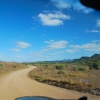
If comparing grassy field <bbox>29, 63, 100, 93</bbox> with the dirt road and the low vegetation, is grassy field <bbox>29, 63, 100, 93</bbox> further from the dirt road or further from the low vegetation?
the dirt road

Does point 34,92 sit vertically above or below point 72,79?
below

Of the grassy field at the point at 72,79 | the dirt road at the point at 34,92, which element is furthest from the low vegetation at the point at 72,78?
the dirt road at the point at 34,92

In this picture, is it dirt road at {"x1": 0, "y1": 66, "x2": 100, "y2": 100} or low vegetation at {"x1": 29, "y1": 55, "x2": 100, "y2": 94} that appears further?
low vegetation at {"x1": 29, "y1": 55, "x2": 100, "y2": 94}

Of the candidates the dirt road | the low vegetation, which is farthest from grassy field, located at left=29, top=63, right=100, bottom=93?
the dirt road

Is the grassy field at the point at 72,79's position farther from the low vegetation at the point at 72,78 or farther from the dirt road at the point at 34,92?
the dirt road at the point at 34,92

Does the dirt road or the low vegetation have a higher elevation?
the low vegetation

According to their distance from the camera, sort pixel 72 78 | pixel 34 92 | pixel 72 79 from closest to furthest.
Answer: pixel 34 92, pixel 72 79, pixel 72 78

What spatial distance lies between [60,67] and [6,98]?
64.7m

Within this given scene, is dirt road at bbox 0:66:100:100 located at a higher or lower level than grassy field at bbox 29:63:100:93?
lower

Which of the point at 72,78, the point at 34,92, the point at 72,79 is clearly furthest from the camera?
the point at 72,78

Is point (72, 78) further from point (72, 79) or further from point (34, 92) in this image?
point (34, 92)

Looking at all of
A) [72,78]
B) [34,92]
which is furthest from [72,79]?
[34,92]

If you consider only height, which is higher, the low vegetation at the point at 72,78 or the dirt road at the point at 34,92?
the low vegetation at the point at 72,78

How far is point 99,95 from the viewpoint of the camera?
650 inches
